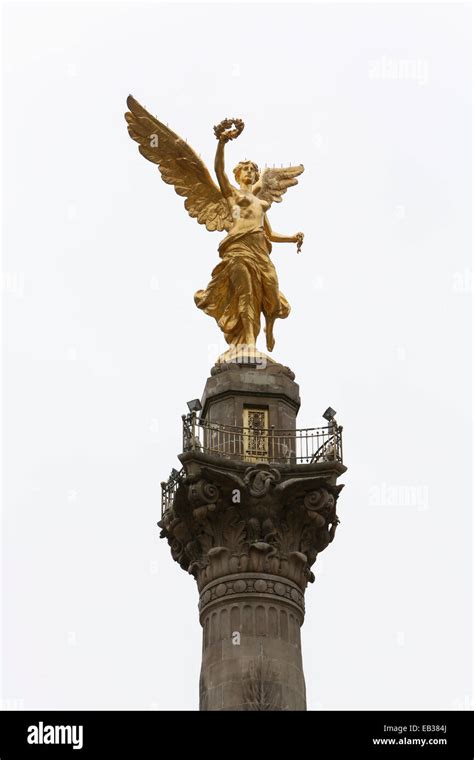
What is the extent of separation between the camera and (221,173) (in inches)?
2098

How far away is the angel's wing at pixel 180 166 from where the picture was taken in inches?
2116

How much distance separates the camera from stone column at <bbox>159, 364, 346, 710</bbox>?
153 feet

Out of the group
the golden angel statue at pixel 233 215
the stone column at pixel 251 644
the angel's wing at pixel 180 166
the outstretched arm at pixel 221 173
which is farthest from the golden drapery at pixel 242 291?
the stone column at pixel 251 644

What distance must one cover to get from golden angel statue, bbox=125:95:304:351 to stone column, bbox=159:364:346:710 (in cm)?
449

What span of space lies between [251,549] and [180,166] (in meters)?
11.2

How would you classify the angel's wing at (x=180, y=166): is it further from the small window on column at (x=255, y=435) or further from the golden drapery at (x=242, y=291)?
the small window on column at (x=255, y=435)

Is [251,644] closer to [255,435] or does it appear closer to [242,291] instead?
[255,435]

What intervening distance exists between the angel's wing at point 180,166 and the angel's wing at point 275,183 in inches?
39.0

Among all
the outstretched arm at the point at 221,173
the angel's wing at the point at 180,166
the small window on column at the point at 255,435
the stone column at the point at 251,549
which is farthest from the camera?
the angel's wing at the point at 180,166

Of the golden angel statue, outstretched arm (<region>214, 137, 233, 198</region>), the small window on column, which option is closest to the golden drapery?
the golden angel statue

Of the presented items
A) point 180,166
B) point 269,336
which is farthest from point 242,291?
point 180,166

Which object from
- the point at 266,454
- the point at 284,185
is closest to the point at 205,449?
the point at 266,454

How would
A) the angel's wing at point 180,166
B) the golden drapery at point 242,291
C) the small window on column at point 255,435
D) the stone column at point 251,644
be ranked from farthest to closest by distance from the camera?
the angel's wing at point 180,166 < the golden drapery at point 242,291 < the small window on column at point 255,435 < the stone column at point 251,644

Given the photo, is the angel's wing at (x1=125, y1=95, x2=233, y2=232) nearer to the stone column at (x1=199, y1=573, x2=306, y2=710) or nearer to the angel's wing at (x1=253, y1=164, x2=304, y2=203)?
the angel's wing at (x1=253, y1=164, x2=304, y2=203)
